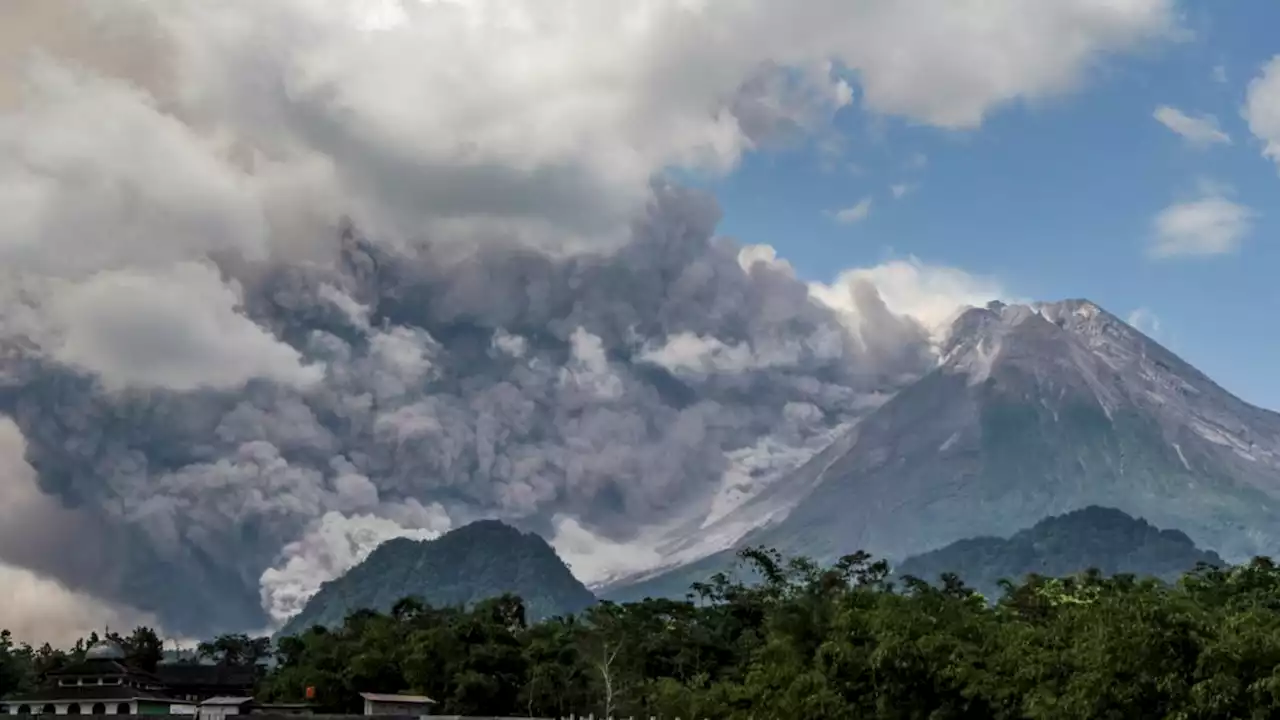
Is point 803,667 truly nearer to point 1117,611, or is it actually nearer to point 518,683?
point 1117,611

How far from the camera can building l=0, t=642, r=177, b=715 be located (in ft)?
314

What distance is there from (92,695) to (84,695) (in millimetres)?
1040

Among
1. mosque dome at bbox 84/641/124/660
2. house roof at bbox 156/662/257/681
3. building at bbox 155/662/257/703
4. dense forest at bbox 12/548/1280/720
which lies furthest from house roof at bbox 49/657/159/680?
house roof at bbox 156/662/257/681

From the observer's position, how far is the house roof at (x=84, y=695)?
9575 cm

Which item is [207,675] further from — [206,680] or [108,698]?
[108,698]

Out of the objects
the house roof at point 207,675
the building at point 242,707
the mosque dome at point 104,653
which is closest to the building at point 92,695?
the mosque dome at point 104,653

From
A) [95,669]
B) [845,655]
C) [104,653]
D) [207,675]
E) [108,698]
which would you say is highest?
[207,675]

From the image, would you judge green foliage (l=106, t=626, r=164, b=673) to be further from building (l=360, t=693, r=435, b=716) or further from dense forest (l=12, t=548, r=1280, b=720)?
building (l=360, t=693, r=435, b=716)

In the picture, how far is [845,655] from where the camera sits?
46.6m

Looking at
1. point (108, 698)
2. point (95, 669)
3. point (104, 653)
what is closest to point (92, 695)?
point (108, 698)

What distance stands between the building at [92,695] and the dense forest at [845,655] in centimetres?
933

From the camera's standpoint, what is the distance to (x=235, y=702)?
88812mm

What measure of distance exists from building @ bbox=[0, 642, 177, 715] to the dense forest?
9.33m

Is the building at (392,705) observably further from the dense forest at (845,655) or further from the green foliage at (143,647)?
the green foliage at (143,647)
